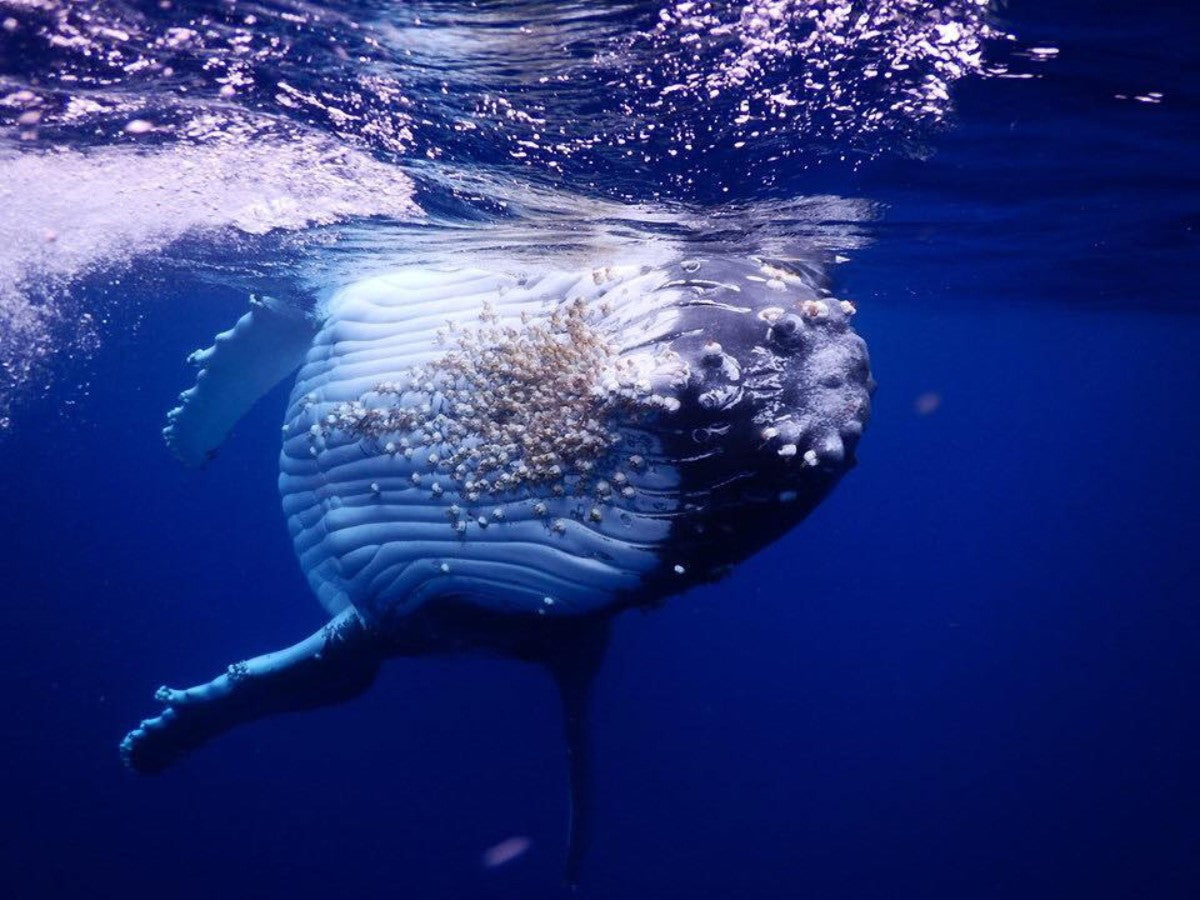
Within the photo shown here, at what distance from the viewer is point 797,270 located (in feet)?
41.3

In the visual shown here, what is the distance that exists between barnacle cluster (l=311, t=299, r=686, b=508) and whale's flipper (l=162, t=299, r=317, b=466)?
475cm

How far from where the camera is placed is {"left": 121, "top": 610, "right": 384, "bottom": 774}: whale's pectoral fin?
725 centimetres

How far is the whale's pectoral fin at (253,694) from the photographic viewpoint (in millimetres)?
7246

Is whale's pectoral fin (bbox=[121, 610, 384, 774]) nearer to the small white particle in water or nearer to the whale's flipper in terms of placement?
the whale's flipper

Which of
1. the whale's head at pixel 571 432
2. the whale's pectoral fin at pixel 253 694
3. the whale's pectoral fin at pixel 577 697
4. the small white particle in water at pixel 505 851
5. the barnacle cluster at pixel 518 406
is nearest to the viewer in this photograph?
the whale's head at pixel 571 432

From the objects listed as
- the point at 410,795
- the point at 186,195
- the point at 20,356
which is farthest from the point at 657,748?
the point at 20,356

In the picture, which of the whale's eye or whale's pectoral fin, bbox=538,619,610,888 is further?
whale's pectoral fin, bbox=538,619,610,888

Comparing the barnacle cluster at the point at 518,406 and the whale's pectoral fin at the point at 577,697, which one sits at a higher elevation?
the barnacle cluster at the point at 518,406

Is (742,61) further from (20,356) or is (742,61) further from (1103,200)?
(20,356)

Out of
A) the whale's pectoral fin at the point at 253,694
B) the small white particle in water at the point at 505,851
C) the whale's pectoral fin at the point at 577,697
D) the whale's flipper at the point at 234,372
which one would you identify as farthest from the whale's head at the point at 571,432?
the small white particle in water at the point at 505,851

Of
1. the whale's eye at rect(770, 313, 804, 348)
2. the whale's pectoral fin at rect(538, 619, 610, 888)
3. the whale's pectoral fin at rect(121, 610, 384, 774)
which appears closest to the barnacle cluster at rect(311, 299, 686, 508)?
the whale's eye at rect(770, 313, 804, 348)

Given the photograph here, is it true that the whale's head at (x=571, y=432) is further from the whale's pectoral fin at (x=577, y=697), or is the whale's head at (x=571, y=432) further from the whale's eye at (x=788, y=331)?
the whale's pectoral fin at (x=577, y=697)

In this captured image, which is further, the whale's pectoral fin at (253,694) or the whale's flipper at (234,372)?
the whale's flipper at (234,372)

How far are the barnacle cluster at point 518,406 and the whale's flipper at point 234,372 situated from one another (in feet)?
15.6
